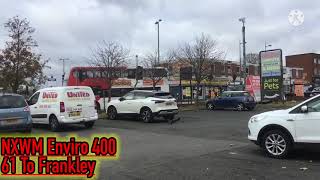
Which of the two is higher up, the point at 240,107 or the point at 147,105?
the point at 147,105

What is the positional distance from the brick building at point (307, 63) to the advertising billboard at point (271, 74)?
8200cm

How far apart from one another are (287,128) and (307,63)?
117010mm

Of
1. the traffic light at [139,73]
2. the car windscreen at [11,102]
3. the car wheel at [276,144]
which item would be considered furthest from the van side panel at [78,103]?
the traffic light at [139,73]

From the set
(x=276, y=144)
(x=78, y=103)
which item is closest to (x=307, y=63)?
(x=78, y=103)

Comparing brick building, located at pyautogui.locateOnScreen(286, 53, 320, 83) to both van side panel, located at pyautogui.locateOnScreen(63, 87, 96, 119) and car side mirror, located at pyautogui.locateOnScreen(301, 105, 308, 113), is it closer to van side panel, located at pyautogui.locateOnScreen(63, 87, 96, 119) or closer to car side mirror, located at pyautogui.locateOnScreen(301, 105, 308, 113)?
van side panel, located at pyautogui.locateOnScreen(63, 87, 96, 119)

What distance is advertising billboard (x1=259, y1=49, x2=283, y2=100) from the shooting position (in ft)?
130

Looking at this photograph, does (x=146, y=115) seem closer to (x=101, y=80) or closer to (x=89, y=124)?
(x=89, y=124)

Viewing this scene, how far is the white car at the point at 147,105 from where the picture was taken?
24.0 metres

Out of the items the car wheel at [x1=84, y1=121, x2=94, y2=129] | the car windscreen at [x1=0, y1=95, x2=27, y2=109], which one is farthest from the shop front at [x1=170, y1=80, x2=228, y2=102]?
the car windscreen at [x1=0, y1=95, x2=27, y2=109]

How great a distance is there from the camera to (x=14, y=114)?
17.1 m

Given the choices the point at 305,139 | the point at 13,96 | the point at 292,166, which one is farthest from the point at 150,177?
the point at 13,96

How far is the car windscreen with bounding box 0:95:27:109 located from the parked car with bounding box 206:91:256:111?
67.3ft

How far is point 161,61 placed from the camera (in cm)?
5897

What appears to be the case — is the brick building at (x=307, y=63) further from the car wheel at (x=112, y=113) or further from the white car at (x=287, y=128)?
the white car at (x=287, y=128)
